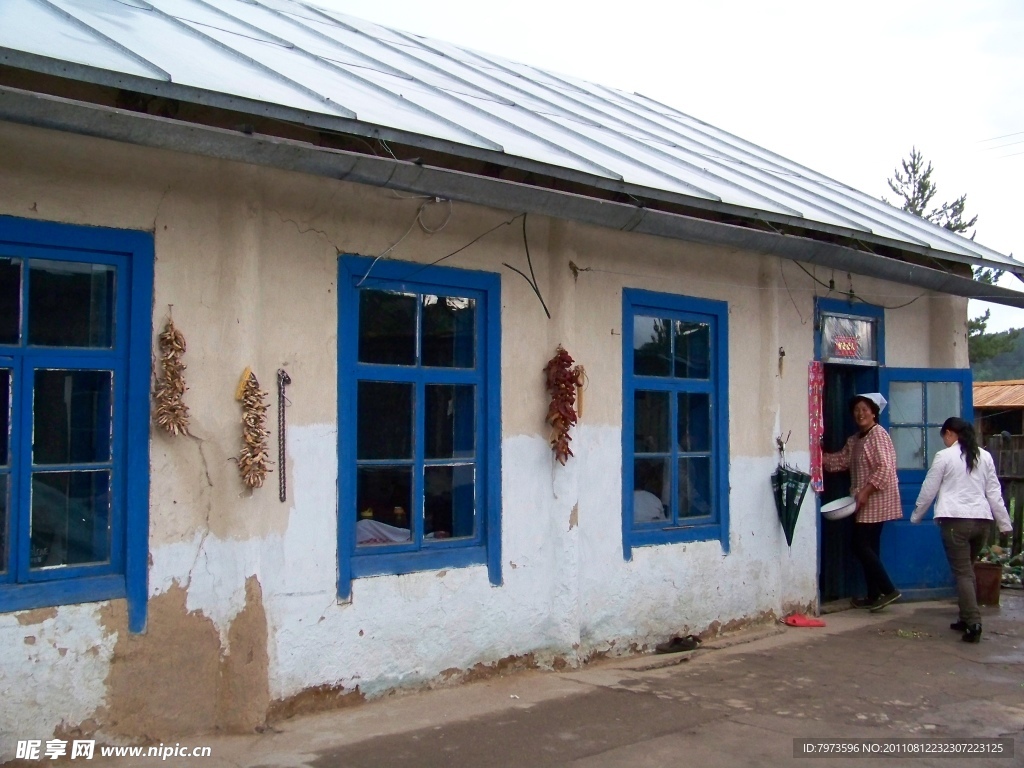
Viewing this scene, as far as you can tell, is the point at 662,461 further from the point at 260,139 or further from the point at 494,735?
the point at 260,139

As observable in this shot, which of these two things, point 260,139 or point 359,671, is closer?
point 260,139

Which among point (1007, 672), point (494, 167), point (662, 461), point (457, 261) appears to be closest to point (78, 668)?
point (457, 261)

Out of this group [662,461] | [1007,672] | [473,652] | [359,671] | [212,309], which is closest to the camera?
[212,309]

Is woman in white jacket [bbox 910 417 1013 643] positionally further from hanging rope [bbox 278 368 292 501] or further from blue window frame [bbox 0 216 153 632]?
blue window frame [bbox 0 216 153 632]

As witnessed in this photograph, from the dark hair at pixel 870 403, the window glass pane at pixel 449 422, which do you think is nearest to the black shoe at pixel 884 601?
the dark hair at pixel 870 403

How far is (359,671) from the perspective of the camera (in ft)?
17.8

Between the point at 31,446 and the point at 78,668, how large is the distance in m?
0.98

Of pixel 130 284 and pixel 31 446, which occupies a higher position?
pixel 130 284

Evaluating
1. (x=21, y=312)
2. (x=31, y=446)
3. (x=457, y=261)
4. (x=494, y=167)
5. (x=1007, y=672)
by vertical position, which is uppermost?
(x=494, y=167)

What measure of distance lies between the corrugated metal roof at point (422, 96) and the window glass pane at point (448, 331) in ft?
3.25

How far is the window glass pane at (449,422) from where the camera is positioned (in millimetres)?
5980

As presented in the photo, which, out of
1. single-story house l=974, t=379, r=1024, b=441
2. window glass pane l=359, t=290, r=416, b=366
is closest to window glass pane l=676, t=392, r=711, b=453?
window glass pane l=359, t=290, r=416, b=366

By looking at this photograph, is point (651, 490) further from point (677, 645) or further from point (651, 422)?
point (677, 645)

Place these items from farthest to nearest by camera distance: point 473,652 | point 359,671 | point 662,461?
1. point 662,461
2. point 473,652
3. point 359,671
